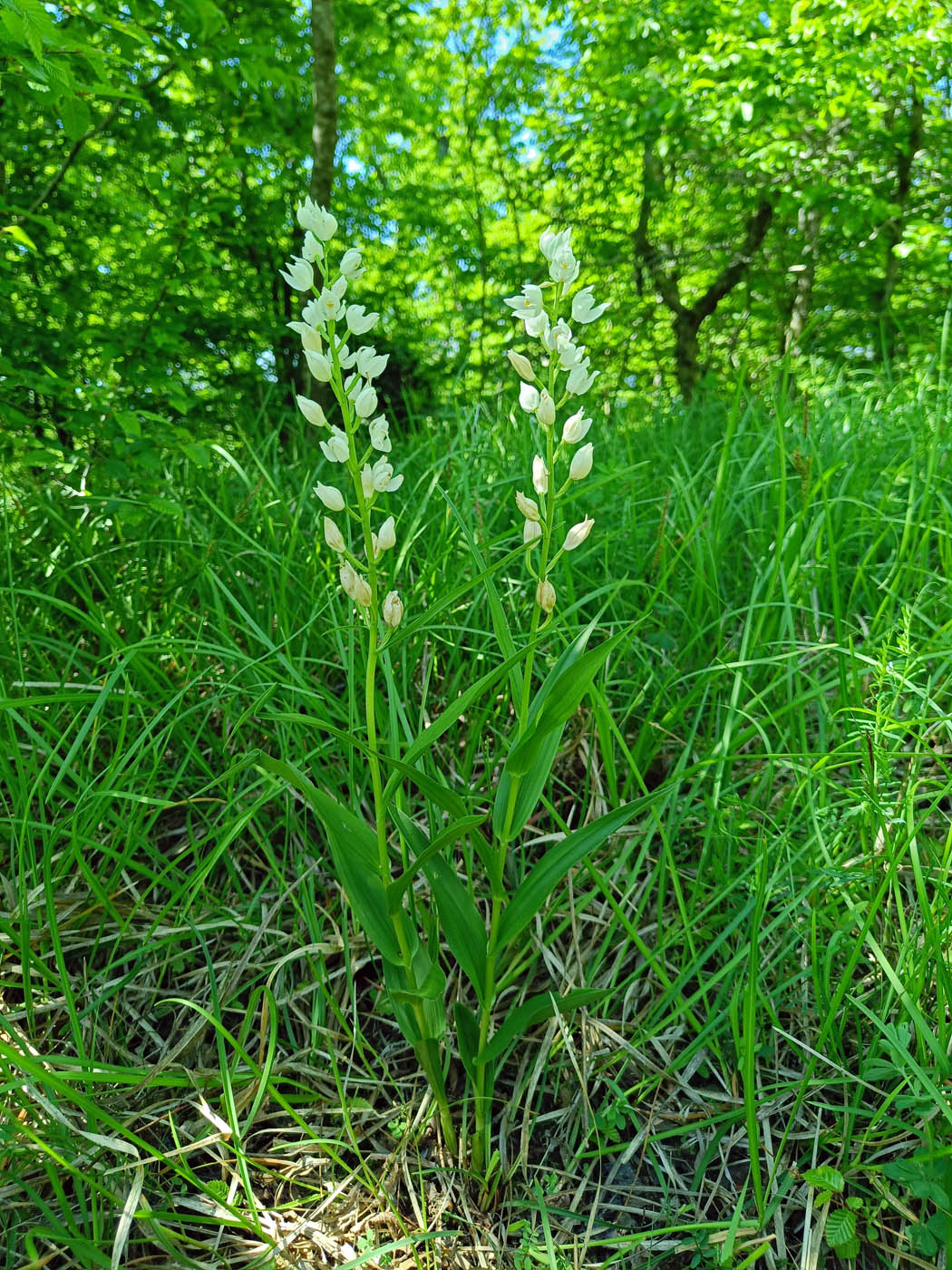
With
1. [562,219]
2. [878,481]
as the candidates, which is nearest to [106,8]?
[878,481]

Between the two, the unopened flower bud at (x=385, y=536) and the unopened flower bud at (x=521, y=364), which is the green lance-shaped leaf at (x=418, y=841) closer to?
the unopened flower bud at (x=385, y=536)

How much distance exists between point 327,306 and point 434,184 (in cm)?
672

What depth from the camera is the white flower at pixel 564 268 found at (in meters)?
1.08

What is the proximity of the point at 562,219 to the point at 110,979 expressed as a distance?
24.7ft

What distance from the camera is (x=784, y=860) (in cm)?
139

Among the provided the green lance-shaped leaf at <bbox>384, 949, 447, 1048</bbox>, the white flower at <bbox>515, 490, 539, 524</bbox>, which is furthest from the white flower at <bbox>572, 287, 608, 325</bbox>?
the green lance-shaped leaf at <bbox>384, 949, 447, 1048</bbox>

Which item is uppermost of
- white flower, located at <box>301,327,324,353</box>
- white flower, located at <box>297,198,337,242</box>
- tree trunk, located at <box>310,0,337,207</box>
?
tree trunk, located at <box>310,0,337,207</box>

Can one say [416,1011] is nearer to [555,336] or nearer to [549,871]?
[549,871]

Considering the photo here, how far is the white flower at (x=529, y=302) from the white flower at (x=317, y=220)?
0.88 ft

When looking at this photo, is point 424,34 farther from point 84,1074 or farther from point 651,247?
point 84,1074

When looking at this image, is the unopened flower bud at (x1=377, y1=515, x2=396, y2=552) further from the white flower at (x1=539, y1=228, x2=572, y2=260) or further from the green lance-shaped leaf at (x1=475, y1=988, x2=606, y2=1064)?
the green lance-shaped leaf at (x1=475, y1=988, x2=606, y2=1064)

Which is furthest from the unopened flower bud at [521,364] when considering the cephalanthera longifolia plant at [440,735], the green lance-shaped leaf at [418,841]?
the green lance-shaped leaf at [418,841]

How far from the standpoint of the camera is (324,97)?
372 centimetres

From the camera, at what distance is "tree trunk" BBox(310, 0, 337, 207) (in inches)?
142
